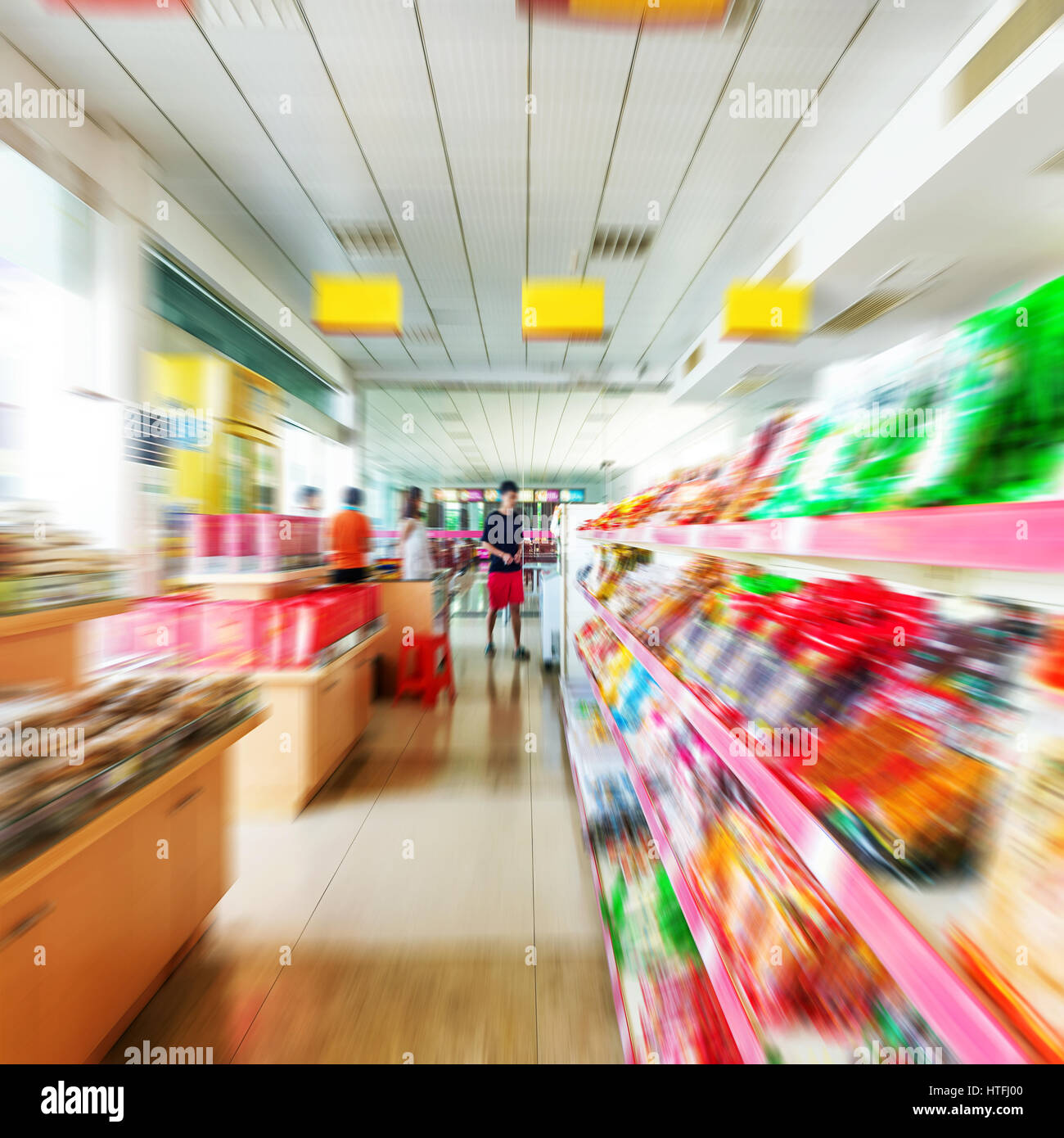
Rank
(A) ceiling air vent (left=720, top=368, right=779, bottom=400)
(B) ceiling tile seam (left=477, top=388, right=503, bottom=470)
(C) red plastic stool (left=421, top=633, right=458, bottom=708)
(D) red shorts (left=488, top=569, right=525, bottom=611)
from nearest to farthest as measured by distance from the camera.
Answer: (C) red plastic stool (left=421, top=633, right=458, bottom=708) → (D) red shorts (left=488, top=569, right=525, bottom=611) → (A) ceiling air vent (left=720, top=368, right=779, bottom=400) → (B) ceiling tile seam (left=477, top=388, right=503, bottom=470)

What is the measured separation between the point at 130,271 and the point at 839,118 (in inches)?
176

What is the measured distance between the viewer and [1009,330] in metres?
0.53

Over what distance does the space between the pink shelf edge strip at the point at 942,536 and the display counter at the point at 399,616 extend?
3683mm

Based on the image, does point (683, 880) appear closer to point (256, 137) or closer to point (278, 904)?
point (278, 904)

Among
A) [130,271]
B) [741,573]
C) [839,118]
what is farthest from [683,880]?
[130,271]

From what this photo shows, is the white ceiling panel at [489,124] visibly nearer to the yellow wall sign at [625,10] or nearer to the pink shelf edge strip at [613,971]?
the yellow wall sign at [625,10]

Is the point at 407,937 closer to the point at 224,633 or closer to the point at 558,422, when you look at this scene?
the point at 224,633

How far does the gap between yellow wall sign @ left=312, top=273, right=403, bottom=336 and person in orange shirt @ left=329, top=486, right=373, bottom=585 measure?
1449mm

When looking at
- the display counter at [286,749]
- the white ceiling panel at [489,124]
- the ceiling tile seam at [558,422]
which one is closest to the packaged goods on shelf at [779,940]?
the display counter at [286,749]

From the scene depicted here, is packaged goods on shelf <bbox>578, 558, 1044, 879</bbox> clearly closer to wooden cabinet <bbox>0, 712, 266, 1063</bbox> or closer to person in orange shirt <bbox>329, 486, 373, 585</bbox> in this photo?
wooden cabinet <bbox>0, 712, 266, 1063</bbox>

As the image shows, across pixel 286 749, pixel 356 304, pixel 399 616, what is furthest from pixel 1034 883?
pixel 356 304

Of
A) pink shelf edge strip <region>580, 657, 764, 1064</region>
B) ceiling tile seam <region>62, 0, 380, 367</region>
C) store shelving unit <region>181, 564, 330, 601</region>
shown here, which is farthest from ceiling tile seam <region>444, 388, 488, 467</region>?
pink shelf edge strip <region>580, 657, 764, 1064</region>

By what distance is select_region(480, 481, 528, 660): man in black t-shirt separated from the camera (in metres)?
5.14

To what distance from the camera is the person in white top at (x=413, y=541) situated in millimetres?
4539
